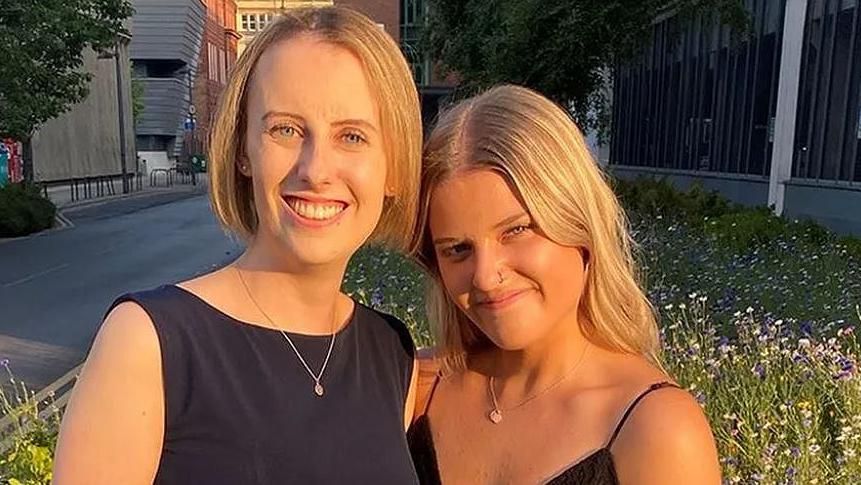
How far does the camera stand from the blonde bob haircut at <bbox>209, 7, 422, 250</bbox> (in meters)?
1.41

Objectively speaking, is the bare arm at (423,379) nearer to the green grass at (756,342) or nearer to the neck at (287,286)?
the neck at (287,286)

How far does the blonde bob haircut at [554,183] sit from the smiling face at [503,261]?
23 mm

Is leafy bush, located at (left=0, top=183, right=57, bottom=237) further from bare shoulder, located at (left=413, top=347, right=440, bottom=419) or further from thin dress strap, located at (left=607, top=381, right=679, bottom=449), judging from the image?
thin dress strap, located at (left=607, top=381, right=679, bottom=449)

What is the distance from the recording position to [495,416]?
5.45 ft

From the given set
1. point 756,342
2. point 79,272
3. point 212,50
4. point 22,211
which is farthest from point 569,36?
point 212,50

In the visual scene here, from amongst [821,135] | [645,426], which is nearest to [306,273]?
[645,426]

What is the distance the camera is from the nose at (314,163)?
1360 mm

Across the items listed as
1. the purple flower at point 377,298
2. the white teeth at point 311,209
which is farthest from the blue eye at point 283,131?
the purple flower at point 377,298

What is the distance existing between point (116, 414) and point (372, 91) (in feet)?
2.15

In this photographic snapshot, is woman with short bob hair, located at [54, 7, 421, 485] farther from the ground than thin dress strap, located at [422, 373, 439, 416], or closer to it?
farther from the ground

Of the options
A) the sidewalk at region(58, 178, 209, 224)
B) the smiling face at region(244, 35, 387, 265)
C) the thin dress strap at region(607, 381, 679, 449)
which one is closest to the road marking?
the sidewalk at region(58, 178, 209, 224)

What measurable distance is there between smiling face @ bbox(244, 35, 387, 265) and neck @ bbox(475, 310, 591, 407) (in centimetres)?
46

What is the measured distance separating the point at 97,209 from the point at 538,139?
91.5 ft

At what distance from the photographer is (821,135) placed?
1416 cm
